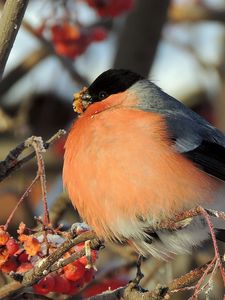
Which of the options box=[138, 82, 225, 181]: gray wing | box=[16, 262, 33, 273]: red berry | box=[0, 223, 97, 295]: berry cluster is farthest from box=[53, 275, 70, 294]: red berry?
box=[138, 82, 225, 181]: gray wing

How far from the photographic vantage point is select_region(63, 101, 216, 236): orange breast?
2.60m

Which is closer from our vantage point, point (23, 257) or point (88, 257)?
point (88, 257)

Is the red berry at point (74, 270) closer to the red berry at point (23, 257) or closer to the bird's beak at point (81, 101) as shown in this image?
the red berry at point (23, 257)

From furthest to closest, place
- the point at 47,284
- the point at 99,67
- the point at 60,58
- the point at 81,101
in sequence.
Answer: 1. the point at 99,67
2. the point at 60,58
3. the point at 81,101
4. the point at 47,284

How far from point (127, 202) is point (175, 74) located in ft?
9.95

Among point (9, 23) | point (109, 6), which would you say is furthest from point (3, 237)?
point (109, 6)

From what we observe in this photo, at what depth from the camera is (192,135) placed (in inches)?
112

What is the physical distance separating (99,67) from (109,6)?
1.36 m

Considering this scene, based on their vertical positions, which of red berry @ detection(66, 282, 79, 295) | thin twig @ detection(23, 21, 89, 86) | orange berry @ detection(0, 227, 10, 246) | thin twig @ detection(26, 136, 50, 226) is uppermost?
thin twig @ detection(23, 21, 89, 86)

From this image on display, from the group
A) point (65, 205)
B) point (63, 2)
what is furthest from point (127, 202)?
point (63, 2)

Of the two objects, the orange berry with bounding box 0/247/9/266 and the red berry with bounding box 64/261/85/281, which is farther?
the red berry with bounding box 64/261/85/281

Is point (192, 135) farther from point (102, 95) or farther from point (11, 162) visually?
point (11, 162)

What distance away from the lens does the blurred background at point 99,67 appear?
3707mm

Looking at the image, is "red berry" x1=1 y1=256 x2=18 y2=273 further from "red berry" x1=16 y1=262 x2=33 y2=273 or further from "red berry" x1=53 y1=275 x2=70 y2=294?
"red berry" x1=53 y1=275 x2=70 y2=294
